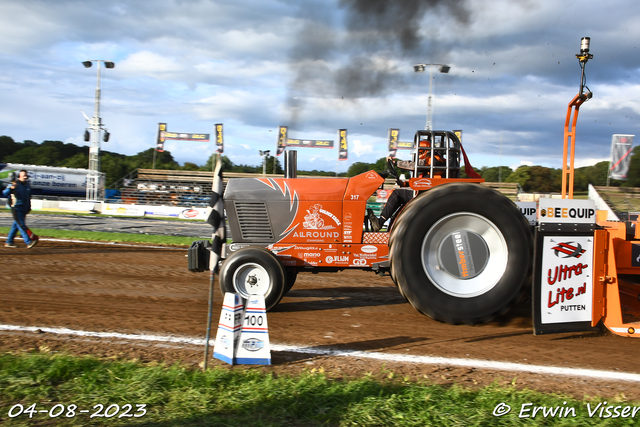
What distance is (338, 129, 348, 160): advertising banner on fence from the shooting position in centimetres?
3225

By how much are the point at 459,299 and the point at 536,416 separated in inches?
70.3

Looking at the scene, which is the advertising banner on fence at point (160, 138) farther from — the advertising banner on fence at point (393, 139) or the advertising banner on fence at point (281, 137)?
the advertising banner on fence at point (393, 139)

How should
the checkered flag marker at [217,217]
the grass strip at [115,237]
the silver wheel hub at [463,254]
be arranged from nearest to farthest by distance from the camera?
the checkered flag marker at [217,217] < the silver wheel hub at [463,254] < the grass strip at [115,237]

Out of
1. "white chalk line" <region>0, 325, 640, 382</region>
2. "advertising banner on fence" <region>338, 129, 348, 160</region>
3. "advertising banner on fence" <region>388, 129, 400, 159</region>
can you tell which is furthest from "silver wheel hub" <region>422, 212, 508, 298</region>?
"advertising banner on fence" <region>338, 129, 348, 160</region>

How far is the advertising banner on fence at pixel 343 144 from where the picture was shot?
32250 mm

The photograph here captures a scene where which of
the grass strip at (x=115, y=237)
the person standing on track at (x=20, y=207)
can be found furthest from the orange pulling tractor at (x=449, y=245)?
the grass strip at (x=115, y=237)

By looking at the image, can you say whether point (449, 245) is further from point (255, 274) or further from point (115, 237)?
point (115, 237)

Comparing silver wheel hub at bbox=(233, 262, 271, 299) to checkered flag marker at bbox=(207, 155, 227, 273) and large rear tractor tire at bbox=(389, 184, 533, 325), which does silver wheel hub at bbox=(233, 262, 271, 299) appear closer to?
large rear tractor tire at bbox=(389, 184, 533, 325)

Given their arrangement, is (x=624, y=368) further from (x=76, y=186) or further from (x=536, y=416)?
(x=76, y=186)

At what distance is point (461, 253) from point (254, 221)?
237cm

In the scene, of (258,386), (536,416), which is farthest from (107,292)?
(536,416)

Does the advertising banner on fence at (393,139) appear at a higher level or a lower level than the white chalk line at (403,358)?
higher

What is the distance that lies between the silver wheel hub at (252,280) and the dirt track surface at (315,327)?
36 centimetres

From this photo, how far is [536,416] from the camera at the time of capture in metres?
2.81
